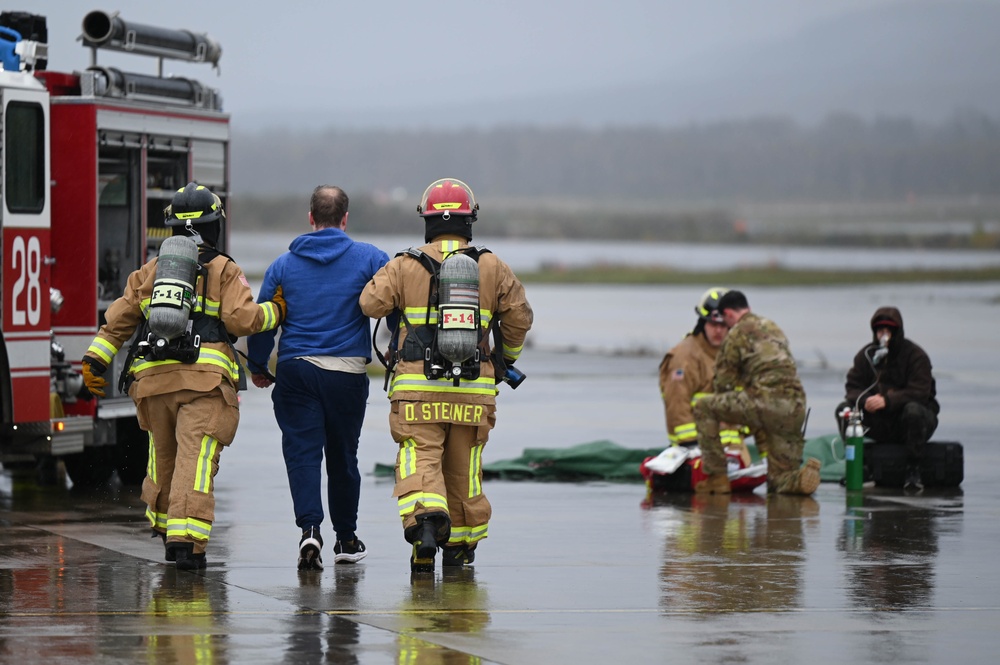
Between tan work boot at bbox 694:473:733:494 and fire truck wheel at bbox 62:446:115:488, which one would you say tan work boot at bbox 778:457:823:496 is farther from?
fire truck wheel at bbox 62:446:115:488

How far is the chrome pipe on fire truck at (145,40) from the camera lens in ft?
38.4

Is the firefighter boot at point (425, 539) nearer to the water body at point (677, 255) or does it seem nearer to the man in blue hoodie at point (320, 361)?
the man in blue hoodie at point (320, 361)

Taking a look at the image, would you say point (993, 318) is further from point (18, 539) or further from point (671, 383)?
point (18, 539)

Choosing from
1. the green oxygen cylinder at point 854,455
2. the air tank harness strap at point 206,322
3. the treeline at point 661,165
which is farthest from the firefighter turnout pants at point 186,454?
the treeline at point 661,165

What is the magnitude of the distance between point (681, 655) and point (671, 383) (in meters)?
5.72

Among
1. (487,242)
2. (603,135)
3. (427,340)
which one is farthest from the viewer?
(603,135)

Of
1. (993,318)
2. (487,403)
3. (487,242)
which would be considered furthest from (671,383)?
(487,242)

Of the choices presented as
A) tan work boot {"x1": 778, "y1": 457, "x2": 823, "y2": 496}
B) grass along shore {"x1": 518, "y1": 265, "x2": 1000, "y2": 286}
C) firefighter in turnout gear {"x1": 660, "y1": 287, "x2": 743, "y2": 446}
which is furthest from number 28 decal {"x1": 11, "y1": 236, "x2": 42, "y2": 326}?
grass along shore {"x1": 518, "y1": 265, "x2": 1000, "y2": 286}

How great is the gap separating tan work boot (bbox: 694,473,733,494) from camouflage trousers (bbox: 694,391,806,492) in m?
0.05

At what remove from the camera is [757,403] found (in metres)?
11.5

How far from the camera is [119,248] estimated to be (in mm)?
12086

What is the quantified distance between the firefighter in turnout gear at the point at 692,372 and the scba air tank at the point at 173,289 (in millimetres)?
4806

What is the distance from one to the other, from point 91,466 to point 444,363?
189 inches

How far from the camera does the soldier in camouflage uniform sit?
11492mm
